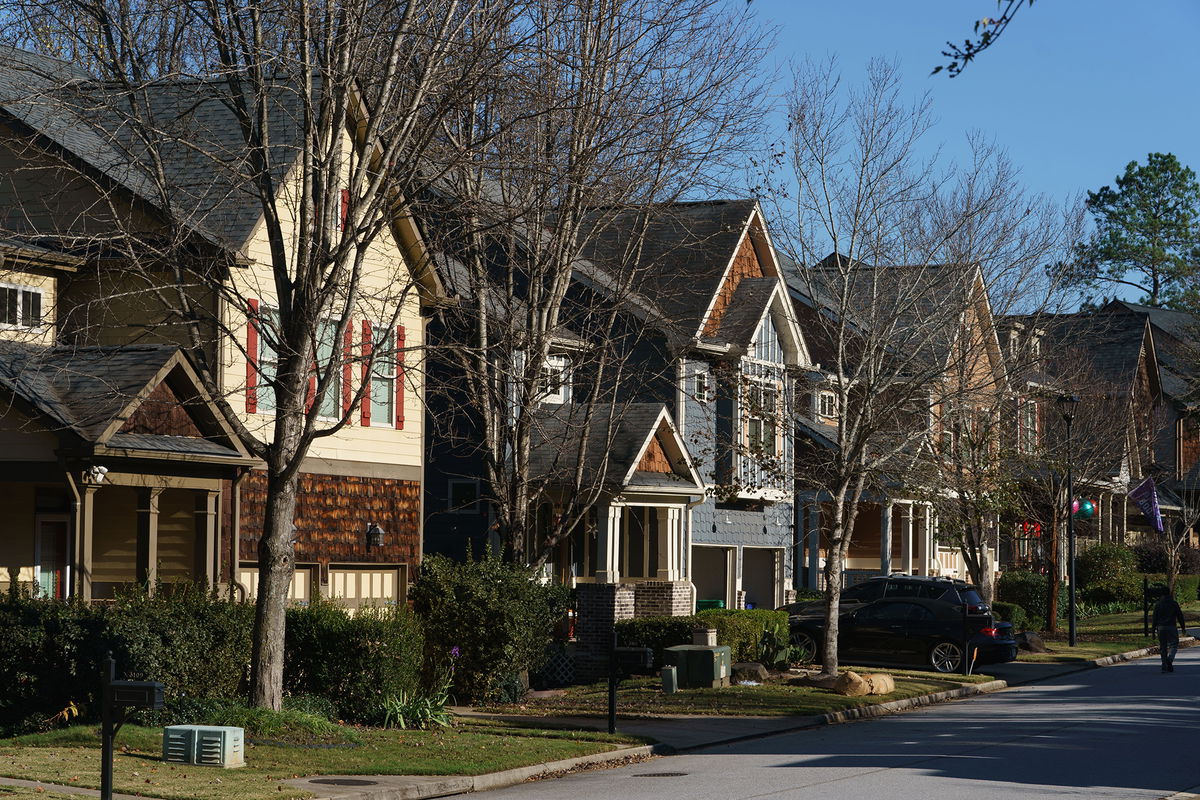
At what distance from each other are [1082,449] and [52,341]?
2692cm

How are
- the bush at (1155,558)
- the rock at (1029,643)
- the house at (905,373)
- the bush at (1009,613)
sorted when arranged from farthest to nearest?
the bush at (1155,558), the bush at (1009,613), the rock at (1029,643), the house at (905,373)

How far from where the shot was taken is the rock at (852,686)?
24.2 meters

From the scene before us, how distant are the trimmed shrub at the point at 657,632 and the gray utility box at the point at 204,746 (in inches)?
460

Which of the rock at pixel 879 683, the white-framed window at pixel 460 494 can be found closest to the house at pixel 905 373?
the rock at pixel 879 683

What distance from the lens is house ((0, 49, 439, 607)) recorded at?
1977cm

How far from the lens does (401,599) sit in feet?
88.2

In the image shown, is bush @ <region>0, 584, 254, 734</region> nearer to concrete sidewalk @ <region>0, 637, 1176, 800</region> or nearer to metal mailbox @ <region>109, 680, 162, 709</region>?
concrete sidewalk @ <region>0, 637, 1176, 800</region>

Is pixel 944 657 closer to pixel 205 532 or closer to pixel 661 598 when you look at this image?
pixel 661 598

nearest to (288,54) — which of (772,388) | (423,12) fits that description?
(423,12)

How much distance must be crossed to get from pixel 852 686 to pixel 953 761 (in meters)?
7.84

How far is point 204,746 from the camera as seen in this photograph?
580 inches

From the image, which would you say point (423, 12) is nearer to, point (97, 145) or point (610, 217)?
point (610, 217)

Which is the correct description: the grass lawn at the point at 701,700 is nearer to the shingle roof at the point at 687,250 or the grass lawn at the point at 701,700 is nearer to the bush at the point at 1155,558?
the shingle roof at the point at 687,250

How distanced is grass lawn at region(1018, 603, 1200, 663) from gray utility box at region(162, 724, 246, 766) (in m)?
22.4
